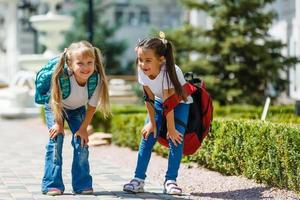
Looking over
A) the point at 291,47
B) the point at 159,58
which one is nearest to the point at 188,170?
the point at 159,58

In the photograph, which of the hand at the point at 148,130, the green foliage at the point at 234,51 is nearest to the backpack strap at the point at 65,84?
the hand at the point at 148,130

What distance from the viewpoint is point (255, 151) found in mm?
8164

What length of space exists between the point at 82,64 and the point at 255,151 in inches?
80.0

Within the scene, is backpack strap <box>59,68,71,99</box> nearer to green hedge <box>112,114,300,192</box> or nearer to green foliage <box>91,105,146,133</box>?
green hedge <box>112,114,300,192</box>

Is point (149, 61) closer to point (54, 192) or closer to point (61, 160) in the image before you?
point (61, 160)

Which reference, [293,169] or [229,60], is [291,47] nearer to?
[229,60]

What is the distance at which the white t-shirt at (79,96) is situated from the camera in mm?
7430

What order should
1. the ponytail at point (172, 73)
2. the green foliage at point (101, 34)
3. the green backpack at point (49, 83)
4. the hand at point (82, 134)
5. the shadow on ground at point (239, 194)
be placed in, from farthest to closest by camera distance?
the green foliage at point (101, 34) → the shadow on ground at point (239, 194) → the hand at point (82, 134) → the green backpack at point (49, 83) → the ponytail at point (172, 73)

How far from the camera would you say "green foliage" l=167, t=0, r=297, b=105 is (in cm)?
1839

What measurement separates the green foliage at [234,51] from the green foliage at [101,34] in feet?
69.3

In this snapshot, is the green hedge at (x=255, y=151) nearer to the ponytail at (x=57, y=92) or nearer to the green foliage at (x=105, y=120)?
the ponytail at (x=57, y=92)

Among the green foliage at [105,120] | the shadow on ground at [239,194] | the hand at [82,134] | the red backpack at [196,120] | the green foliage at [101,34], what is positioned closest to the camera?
the hand at [82,134]

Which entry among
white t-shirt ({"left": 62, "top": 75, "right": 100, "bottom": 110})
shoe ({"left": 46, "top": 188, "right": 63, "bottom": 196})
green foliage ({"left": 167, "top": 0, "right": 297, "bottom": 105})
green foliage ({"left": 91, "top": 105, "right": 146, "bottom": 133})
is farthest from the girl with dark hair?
green foliage ({"left": 167, "top": 0, "right": 297, "bottom": 105})

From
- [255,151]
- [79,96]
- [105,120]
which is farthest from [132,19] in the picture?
[79,96]
